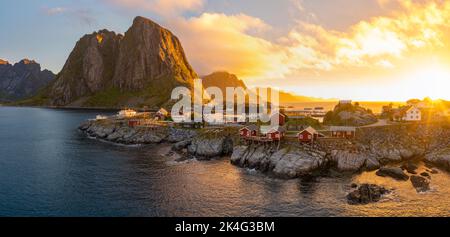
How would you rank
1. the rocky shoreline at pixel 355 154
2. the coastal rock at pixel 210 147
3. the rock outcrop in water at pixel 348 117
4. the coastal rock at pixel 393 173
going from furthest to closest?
the rock outcrop in water at pixel 348 117, the coastal rock at pixel 210 147, the rocky shoreline at pixel 355 154, the coastal rock at pixel 393 173

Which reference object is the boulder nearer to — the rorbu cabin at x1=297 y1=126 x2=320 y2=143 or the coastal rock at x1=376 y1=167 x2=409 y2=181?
the coastal rock at x1=376 y1=167 x2=409 y2=181

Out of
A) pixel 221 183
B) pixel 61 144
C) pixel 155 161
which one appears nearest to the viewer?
pixel 221 183

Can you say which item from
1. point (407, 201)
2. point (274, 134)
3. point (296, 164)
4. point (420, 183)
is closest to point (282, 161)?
point (296, 164)

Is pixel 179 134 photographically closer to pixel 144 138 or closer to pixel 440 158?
pixel 144 138

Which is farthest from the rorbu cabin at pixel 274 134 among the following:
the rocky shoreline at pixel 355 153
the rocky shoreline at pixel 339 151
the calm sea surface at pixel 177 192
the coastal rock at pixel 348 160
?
the coastal rock at pixel 348 160

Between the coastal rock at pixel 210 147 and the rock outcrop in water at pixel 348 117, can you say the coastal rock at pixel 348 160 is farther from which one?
the coastal rock at pixel 210 147

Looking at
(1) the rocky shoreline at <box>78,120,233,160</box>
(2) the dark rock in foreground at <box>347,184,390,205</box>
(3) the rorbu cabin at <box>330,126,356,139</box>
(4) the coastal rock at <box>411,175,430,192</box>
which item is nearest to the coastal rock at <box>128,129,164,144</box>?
(1) the rocky shoreline at <box>78,120,233,160</box>
